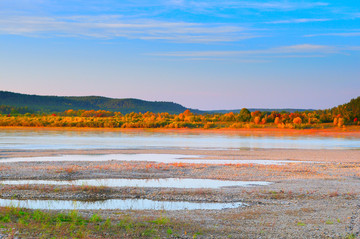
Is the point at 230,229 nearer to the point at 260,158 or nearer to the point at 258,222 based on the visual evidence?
the point at 258,222

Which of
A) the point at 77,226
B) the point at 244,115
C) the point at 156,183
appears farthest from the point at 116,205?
the point at 244,115

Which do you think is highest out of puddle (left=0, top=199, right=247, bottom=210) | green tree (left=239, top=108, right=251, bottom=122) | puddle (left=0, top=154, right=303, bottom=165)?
green tree (left=239, top=108, right=251, bottom=122)

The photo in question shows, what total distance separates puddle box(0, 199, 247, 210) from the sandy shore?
454 mm

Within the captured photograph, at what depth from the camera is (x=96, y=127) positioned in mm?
67188

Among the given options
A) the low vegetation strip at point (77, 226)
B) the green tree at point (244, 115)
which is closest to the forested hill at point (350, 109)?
the green tree at point (244, 115)

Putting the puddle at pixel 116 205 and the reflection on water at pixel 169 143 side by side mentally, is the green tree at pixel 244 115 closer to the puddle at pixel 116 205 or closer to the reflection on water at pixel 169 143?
the reflection on water at pixel 169 143

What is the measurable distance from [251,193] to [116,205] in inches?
179

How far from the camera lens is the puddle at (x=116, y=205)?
12.9 meters

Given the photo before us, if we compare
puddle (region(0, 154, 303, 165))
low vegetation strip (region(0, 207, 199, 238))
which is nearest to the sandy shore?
low vegetation strip (region(0, 207, 199, 238))

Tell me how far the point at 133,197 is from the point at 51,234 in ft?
16.6

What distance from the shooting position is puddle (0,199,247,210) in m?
12.9

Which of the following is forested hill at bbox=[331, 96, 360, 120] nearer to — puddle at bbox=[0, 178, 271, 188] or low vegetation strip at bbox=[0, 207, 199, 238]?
puddle at bbox=[0, 178, 271, 188]

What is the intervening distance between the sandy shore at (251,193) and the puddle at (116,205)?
45 cm

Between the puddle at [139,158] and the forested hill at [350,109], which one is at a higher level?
the forested hill at [350,109]
